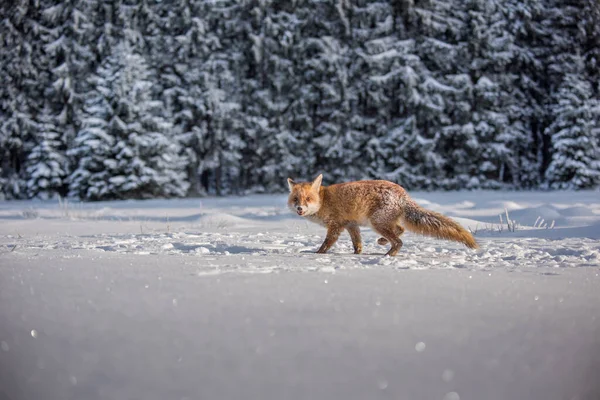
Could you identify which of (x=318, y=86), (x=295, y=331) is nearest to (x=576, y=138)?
(x=318, y=86)

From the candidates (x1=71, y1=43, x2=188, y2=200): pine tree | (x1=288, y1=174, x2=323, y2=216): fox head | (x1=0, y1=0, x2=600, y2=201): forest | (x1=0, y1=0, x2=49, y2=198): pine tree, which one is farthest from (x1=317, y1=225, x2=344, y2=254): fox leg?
(x1=0, y1=0, x2=49, y2=198): pine tree

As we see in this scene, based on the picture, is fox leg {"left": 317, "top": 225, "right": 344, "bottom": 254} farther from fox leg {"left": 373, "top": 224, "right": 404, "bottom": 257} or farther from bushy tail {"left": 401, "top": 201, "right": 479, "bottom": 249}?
bushy tail {"left": 401, "top": 201, "right": 479, "bottom": 249}

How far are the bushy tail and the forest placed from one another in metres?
19.0

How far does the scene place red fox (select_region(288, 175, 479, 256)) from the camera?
175 inches

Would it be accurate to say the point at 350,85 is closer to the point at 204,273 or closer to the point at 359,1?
the point at 359,1

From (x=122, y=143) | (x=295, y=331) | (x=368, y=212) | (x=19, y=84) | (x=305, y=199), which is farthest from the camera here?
(x=19, y=84)

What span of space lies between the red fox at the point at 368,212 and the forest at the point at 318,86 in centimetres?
1834

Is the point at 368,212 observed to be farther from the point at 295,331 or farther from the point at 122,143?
the point at 122,143

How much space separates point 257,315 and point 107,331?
0.53 meters

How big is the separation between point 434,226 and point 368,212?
665mm

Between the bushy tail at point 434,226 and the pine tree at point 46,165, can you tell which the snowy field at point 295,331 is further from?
the pine tree at point 46,165

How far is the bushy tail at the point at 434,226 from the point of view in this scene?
419 centimetres

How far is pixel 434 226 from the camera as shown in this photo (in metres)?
4.36

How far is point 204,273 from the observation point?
9.28 feet
